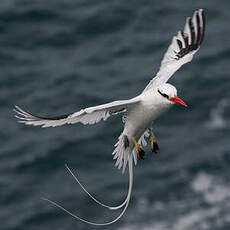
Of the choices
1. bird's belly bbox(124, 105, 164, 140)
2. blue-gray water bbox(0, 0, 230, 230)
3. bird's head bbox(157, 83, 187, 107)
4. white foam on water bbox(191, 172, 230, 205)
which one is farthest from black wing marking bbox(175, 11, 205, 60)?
white foam on water bbox(191, 172, 230, 205)

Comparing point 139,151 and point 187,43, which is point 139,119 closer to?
point 139,151

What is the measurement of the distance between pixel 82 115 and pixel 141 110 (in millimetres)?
1300

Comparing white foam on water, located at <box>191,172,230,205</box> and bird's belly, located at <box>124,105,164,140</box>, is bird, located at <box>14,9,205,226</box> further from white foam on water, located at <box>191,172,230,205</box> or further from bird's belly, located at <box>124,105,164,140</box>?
white foam on water, located at <box>191,172,230,205</box>

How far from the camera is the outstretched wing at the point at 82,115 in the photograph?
1622 centimetres

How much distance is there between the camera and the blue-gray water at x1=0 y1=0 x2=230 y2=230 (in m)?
33.3

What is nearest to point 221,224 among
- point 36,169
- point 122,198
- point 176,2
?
point 122,198

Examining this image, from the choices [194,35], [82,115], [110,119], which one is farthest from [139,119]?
[110,119]

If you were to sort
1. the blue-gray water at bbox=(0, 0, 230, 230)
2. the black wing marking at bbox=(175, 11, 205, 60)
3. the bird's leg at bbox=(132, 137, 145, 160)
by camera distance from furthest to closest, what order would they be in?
the blue-gray water at bbox=(0, 0, 230, 230), the black wing marking at bbox=(175, 11, 205, 60), the bird's leg at bbox=(132, 137, 145, 160)

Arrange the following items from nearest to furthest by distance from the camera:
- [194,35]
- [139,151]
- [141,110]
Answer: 1. [141,110]
2. [139,151]
3. [194,35]

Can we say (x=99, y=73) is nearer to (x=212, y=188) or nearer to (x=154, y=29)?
(x=154, y=29)

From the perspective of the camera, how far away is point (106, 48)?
38750mm

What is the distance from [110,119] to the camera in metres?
34.7

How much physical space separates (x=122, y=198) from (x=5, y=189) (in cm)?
494

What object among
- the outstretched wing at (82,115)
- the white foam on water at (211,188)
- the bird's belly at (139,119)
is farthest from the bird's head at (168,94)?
the white foam on water at (211,188)
